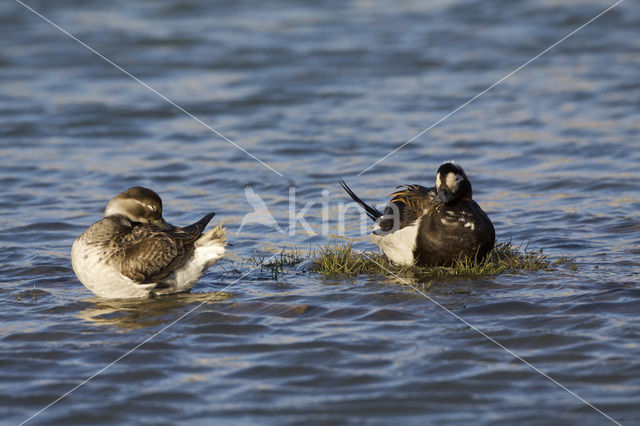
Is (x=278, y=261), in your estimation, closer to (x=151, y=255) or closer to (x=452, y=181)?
(x=151, y=255)

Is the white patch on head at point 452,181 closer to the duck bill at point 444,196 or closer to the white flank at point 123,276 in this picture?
the duck bill at point 444,196

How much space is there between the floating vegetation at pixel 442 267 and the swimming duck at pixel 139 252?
1234 mm

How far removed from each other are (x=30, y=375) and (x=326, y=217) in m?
5.05

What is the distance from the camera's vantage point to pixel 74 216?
35.1 feet

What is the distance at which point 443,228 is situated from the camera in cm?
787

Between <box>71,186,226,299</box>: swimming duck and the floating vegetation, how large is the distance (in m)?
1.23

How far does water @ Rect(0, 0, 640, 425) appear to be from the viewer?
18.7 feet

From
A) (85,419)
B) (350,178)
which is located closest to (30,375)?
(85,419)

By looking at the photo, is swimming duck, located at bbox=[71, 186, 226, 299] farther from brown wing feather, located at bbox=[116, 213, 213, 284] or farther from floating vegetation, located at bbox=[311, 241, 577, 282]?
floating vegetation, located at bbox=[311, 241, 577, 282]

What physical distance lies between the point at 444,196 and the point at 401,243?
2.14 feet

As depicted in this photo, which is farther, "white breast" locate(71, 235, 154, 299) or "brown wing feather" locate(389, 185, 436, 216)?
"brown wing feather" locate(389, 185, 436, 216)

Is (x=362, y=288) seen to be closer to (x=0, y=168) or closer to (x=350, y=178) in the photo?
(x=350, y=178)

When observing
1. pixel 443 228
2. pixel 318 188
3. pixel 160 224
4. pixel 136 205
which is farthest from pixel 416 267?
pixel 318 188

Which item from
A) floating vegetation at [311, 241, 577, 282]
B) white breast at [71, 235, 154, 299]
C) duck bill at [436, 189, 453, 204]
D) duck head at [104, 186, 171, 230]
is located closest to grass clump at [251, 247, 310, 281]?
floating vegetation at [311, 241, 577, 282]
